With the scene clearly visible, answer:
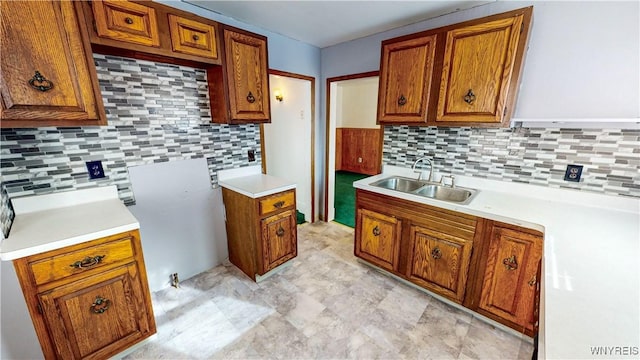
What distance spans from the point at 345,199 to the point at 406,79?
274 centimetres

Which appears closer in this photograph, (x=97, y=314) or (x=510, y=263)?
(x=97, y=314)

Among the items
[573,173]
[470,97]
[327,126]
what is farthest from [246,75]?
[573,173]

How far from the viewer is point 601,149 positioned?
60.8 inches


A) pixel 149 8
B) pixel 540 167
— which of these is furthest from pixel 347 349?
pixel 149 8

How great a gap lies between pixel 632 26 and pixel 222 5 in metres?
2.71

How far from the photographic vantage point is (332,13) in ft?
6.49

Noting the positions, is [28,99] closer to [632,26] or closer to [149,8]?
[149,8]

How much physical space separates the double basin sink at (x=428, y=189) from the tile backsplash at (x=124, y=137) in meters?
1.64

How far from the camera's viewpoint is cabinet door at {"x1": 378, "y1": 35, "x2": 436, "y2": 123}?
182 centimetres

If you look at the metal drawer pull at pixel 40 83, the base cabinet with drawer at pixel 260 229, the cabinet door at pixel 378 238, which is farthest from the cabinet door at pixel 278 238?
the metal drawer pull at pixel 40 83

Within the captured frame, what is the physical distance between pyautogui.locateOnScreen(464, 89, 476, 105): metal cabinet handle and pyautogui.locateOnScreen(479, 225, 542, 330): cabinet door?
0.87 metres

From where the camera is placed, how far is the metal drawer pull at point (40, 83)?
1.13 metres

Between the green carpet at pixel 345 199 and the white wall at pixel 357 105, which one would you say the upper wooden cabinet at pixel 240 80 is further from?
the white wall at pixel 357 105

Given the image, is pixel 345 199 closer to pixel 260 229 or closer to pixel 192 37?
pixel 260 229
